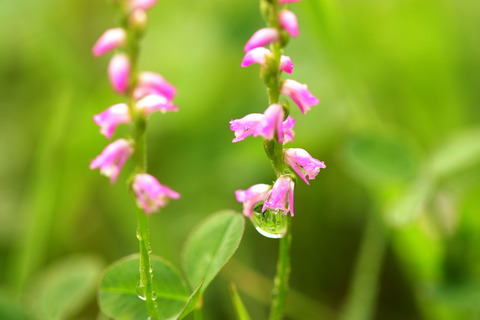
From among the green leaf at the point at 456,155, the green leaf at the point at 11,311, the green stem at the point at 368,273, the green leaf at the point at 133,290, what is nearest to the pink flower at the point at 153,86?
the green leaf at the point at 133,290

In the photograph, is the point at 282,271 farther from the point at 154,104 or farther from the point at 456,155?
the point at 456,155

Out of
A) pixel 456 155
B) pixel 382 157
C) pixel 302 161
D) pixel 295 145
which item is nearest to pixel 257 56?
pixel 302 161

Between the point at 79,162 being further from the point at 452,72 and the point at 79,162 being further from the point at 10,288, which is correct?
the point at 452,72

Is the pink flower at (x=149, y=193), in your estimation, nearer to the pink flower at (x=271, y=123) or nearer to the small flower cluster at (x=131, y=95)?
the small flower cluster at (x=131, y=95)

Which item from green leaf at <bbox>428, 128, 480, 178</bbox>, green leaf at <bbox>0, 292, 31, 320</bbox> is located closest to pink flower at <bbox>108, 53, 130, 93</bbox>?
green leaf at <bbox>0, 292, 31, 320</bbox>

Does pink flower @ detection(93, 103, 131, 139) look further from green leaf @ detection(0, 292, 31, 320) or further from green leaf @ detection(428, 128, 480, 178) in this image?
green leaf @ detection(428, 128, 480, 178)

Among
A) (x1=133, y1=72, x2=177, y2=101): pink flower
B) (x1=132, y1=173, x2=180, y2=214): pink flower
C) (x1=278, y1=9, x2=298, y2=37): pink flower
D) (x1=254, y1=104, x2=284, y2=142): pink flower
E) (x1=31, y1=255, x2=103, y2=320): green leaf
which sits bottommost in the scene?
(x1=31, y1=255, x2=103, y2=320): green leaf
